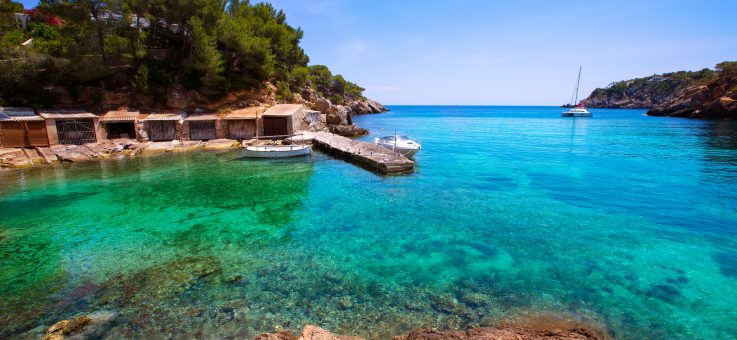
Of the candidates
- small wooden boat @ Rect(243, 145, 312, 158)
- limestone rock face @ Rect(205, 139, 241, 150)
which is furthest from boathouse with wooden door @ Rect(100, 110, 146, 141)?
small wooden boat @ Rect(243, 145, 312, 158)

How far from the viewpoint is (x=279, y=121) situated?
3625 centimetres

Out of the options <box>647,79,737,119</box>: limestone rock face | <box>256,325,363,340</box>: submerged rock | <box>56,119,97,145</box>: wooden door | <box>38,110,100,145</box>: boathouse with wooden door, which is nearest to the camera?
<box>256,325,363,340</box>: submerged rock

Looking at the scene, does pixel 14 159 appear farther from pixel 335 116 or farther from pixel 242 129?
pixel 335 116

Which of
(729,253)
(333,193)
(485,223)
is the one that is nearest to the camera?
(729,253)

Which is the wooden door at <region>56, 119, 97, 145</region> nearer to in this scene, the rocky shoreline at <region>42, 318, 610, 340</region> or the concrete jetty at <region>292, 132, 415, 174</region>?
the concrete jetty at <region>292, 132, 415, 174</region>

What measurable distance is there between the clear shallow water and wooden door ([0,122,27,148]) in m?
5.43

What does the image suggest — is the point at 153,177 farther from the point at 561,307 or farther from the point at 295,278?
the point at 561,307

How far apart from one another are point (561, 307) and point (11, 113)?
38610 millimetres

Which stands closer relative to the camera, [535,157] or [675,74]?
[535,157]

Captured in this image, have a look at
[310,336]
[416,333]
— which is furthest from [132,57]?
[416,333]

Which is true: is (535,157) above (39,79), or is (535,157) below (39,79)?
below

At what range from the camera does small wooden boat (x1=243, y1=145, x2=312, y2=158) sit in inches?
1128

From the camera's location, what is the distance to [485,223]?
14688mm

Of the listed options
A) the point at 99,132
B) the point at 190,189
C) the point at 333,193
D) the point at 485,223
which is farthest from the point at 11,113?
the point at 485,223
